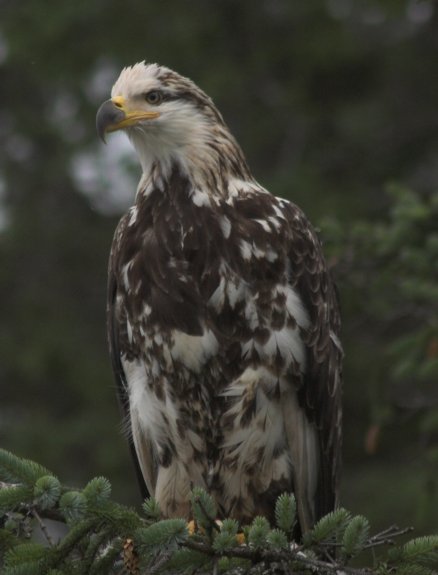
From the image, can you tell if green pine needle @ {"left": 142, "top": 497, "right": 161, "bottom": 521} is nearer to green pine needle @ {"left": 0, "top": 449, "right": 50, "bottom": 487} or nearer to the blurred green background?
green pine needle @ {"left": 0, "top": 449, "right": 50, "bottom": 487}

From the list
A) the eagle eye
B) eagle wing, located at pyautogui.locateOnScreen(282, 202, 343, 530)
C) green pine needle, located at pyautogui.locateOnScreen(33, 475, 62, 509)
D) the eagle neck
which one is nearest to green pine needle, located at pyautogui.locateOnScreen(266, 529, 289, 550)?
green pine needle, located at pyautogui.locateOnScreen(33, 475, 62, 509)

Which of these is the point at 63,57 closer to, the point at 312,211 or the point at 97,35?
the point at 97,35

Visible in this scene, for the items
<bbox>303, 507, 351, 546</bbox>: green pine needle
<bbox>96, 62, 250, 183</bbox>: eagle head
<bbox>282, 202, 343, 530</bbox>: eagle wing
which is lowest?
<bbox>303, 507, 351, 546</bbox>: green pine needle

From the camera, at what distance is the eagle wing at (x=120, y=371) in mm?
5961

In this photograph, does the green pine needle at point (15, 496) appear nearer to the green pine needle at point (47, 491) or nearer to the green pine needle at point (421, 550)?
the green pine needle at point (47, 491)

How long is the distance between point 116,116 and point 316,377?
1.50 m

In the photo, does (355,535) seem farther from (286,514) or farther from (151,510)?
(151,510)

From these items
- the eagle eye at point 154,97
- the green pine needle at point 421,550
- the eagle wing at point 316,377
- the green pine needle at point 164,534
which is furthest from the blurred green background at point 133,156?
the green pine needle at point 164,534

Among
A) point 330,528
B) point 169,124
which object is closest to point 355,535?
point 330,528

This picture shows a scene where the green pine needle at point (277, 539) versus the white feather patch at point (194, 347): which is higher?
the white feather patch at point (194, 347)

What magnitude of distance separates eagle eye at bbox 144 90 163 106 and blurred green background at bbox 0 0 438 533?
4.99 metres

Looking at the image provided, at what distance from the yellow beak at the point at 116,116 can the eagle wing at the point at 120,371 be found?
0.44 m

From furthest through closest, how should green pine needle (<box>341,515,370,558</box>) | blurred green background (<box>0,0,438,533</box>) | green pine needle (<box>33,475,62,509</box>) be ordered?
blurred green background (<box>0,0,438,533</box>)
green pine needle (<box>341,515,370,558</box>)
green pine needle (<box>33,475,62,509</box>)

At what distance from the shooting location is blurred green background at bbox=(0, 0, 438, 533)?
1236 cm
